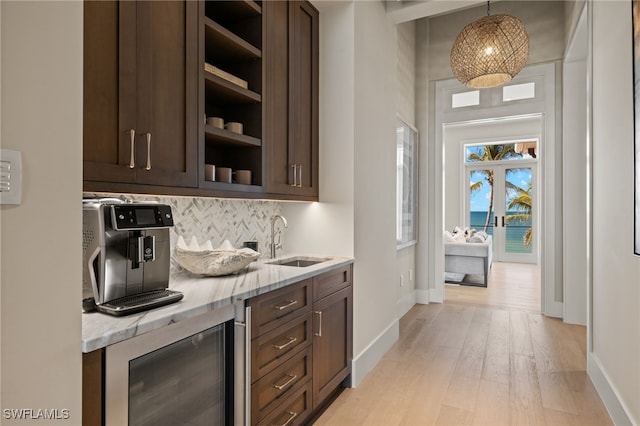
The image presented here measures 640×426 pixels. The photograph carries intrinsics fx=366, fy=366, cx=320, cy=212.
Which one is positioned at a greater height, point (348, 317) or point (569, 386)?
point (348, 317)

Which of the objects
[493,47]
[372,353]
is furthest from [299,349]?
[493,47]

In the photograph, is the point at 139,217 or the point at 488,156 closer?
the point at 139,217

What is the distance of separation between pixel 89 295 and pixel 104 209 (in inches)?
12.4

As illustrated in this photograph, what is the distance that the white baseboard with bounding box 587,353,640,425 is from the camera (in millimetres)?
1994

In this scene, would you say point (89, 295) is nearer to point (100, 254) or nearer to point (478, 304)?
point (100, 254)

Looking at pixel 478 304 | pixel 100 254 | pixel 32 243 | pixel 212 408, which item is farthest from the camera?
pixel 478 304

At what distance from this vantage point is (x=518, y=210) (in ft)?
29.4

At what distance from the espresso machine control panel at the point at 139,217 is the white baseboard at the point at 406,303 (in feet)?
11.0

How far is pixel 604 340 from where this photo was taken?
239 centimetres

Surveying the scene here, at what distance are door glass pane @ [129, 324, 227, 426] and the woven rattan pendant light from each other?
2.84 metres

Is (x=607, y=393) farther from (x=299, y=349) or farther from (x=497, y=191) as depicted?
(x=497, y=191)

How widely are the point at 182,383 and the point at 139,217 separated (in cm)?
63

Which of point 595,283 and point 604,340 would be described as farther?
point 595,283

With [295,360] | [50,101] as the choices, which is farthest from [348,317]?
[50,101]
